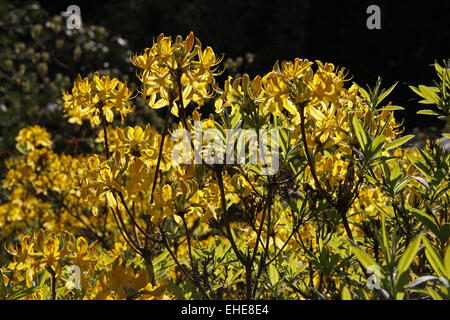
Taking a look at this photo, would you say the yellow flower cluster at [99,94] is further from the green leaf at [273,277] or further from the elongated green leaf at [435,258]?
the elongated green leaf at [435,258]

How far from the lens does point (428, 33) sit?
8320 mm

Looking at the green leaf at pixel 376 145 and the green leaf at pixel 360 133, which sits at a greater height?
the green leaf at pixel 360 133

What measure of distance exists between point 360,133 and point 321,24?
7896 millimetres

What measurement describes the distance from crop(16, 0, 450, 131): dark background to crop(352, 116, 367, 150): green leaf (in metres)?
6.82

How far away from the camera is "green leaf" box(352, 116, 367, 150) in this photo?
1.13m

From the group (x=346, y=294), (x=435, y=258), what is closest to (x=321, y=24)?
(x=435, y=258)

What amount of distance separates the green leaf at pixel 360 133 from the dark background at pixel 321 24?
682 centimetres

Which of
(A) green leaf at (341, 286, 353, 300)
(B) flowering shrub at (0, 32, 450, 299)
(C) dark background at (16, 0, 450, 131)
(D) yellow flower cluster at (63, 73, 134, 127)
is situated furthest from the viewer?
(C) dark background at (16, 0, 450, 131)

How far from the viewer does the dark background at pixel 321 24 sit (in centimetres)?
795

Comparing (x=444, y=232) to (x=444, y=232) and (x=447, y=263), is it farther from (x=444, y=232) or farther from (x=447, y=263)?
(x=447, y=263)

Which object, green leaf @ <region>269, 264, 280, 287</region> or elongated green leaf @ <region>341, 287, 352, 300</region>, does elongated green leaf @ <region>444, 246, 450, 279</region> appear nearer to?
elongated green leaf @ <region>341, 287, 352, 300</region>

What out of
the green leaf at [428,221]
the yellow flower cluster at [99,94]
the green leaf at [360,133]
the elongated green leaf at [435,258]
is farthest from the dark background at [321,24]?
the elongated green leaf at [435,258]

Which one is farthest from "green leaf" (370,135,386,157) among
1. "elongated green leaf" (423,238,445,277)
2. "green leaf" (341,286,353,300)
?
"green leaf" (341,286,353,300)
